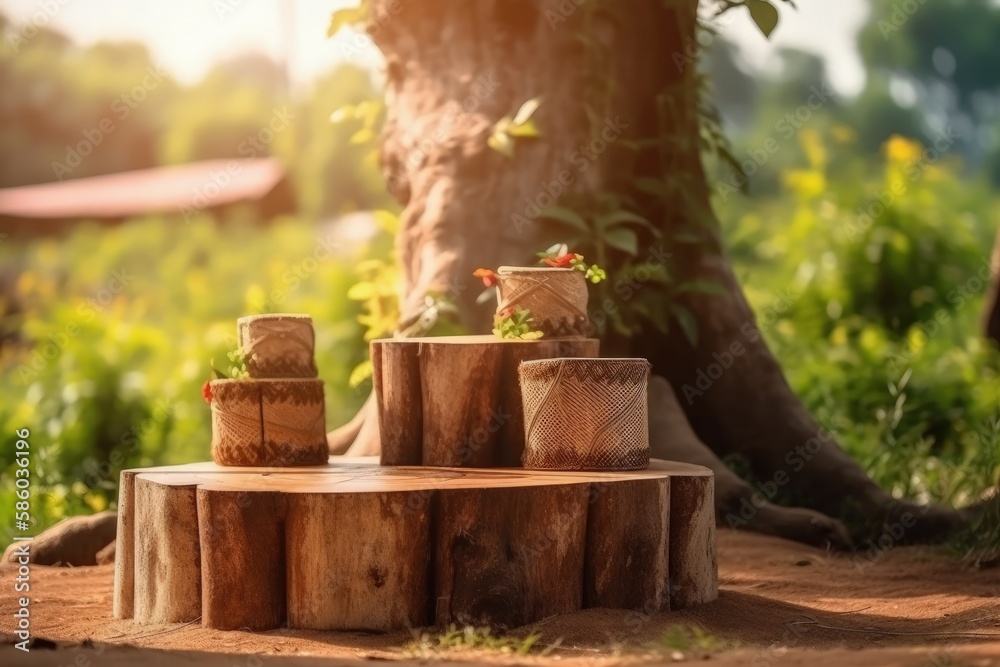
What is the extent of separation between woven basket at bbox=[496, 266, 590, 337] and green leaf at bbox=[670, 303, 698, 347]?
192cm

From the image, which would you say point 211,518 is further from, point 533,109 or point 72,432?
point 72,432

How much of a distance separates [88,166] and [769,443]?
16.0 meters

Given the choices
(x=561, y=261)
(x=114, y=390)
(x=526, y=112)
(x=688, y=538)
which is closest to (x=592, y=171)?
(x=526, y=112)

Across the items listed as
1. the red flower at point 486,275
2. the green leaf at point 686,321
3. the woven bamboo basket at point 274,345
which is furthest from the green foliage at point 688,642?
the green leaf at point 686,321

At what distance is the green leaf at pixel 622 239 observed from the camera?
5988mm

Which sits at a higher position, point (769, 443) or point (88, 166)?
point (88, 166)

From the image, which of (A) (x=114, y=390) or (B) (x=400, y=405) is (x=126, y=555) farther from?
(A) (x=114, y=390)

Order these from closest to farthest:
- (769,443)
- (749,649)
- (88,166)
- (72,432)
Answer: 1. (749,649)
2. (769,443)
3. (72,432)
4. (88,166)

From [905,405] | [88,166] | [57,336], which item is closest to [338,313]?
[57,336]

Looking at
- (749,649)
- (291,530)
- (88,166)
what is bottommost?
(749,649)

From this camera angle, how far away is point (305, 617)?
12.0ft

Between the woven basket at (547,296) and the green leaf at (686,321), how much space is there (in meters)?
1.92

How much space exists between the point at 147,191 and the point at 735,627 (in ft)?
50.3

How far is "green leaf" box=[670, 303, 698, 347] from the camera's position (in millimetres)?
6305
